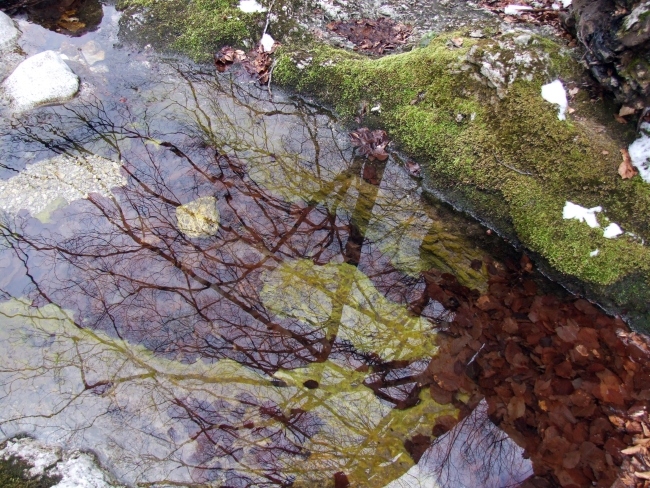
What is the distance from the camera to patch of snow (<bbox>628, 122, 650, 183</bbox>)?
3027 millimetres

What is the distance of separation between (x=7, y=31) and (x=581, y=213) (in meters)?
5.66

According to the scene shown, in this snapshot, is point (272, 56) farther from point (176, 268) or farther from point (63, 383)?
point (63, 383)

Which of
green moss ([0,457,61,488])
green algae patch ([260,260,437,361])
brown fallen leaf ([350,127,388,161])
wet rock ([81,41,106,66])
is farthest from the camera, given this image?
wet rock ([81,41,106,66])

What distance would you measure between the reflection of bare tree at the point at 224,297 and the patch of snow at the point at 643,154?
4.37 feet

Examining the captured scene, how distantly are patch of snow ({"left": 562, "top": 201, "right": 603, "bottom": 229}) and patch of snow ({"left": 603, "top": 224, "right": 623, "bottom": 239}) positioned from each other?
7 cm

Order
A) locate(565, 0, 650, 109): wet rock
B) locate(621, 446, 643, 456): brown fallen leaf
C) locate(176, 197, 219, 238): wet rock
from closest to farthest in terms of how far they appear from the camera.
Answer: locate(621, 446, 643, 456): brown fallen leaf
locate(565, 0, 650, 109): wet rock
locate(176, 197, 219, 238): wet rock

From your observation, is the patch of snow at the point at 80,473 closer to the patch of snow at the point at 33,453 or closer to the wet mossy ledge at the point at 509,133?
the patch of snow at the point at 33,453

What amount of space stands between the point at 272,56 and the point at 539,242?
2.91m

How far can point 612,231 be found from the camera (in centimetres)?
306

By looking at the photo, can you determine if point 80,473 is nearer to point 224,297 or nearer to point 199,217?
point 224,297

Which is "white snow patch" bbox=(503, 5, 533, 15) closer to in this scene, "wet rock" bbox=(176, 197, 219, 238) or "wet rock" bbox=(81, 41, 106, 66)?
"wet rock" bbox=(176, 197, 219, 238)

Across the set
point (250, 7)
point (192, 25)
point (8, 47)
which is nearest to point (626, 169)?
point (250, 7)

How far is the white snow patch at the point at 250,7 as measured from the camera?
4.24m

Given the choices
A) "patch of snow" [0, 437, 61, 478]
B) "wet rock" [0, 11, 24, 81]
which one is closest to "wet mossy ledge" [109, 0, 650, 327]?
"wet rock" [0, 11, 24, 81]
